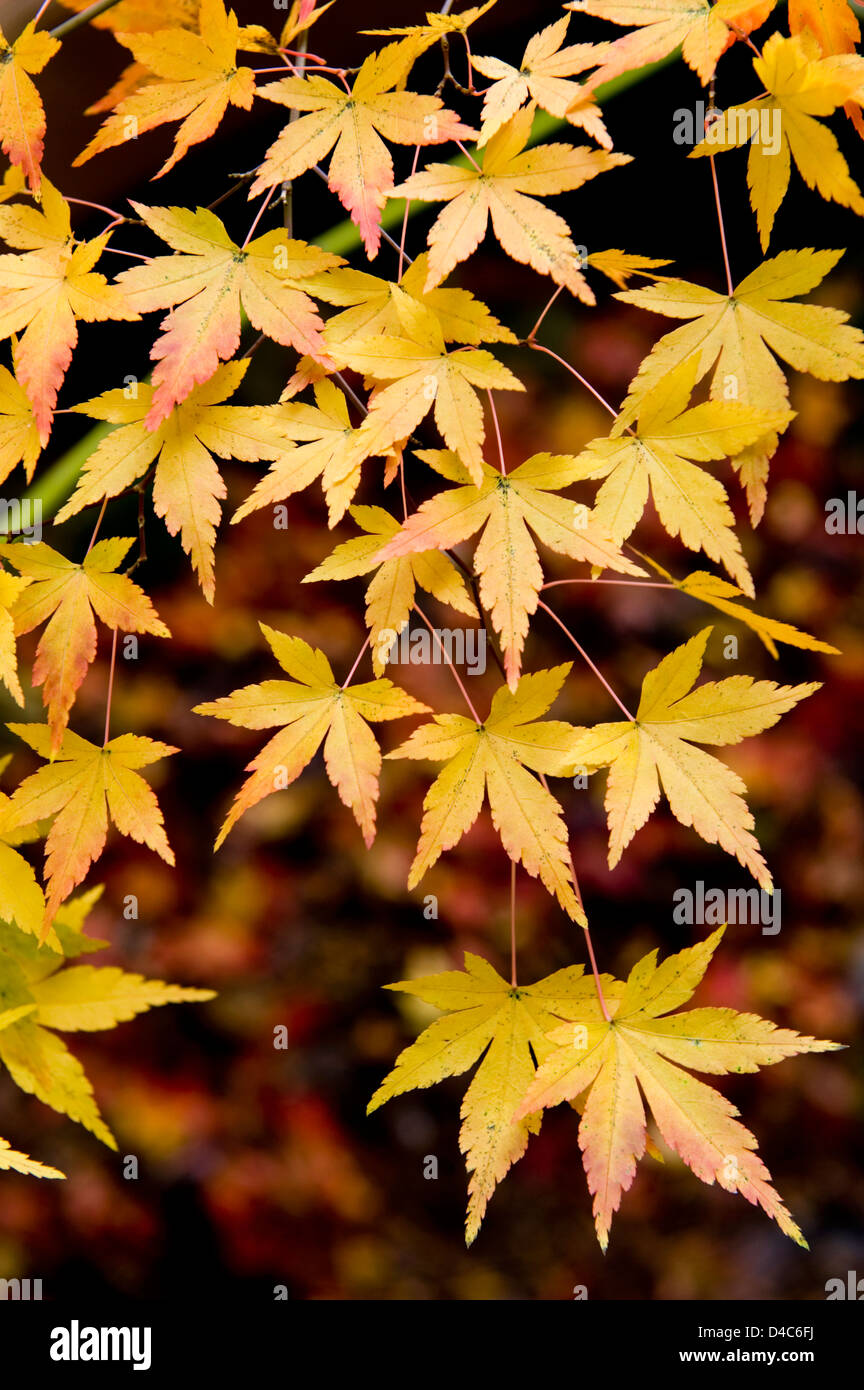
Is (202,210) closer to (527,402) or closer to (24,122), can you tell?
(24,122)

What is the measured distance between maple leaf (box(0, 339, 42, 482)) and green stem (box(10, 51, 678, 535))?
22 centimetres

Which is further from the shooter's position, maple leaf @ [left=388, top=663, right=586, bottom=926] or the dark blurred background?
the dark blurred background

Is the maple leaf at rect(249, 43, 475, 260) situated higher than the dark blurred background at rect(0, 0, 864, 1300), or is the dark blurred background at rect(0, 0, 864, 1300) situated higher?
the maple leaf at rect(249, 43, 475, 260)

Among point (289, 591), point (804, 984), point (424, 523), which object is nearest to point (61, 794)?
point (424, 523)

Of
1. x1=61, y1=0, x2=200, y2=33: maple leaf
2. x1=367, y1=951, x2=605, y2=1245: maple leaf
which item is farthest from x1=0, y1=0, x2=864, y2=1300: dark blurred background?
x1=367, y1=951, x2=605, y2=1245: maple leaf

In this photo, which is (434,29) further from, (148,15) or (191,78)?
(148,15)

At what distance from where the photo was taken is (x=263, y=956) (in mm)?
1568

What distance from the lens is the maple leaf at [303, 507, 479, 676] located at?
55cm

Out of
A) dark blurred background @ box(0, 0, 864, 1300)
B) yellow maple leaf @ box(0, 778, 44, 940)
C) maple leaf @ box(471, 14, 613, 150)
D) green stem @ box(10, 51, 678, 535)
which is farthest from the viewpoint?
dark blurred background @ box(0, 0, 864, 1300)

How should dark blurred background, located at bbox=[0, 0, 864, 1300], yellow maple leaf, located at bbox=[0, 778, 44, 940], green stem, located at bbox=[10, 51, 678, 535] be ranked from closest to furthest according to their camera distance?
yellow maple leaf, located at bbox=[0, 778, 44, 940] → green stem, located at bbox=[10, 51, 678, 535] → dark blurred background, located at bbox=[0, 0, 864, 1300]

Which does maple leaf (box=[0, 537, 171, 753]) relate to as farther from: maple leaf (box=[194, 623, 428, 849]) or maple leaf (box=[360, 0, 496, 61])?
maple leaf (box=[360, 0, 496, 61])

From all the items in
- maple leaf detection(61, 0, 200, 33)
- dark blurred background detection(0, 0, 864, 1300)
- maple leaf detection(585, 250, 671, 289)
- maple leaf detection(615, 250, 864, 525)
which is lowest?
dark blurred background detection(0, 0, 864, 1300)

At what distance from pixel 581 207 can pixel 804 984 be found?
46.5 inches

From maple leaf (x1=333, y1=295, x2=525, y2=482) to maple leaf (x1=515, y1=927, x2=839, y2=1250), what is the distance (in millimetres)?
308
